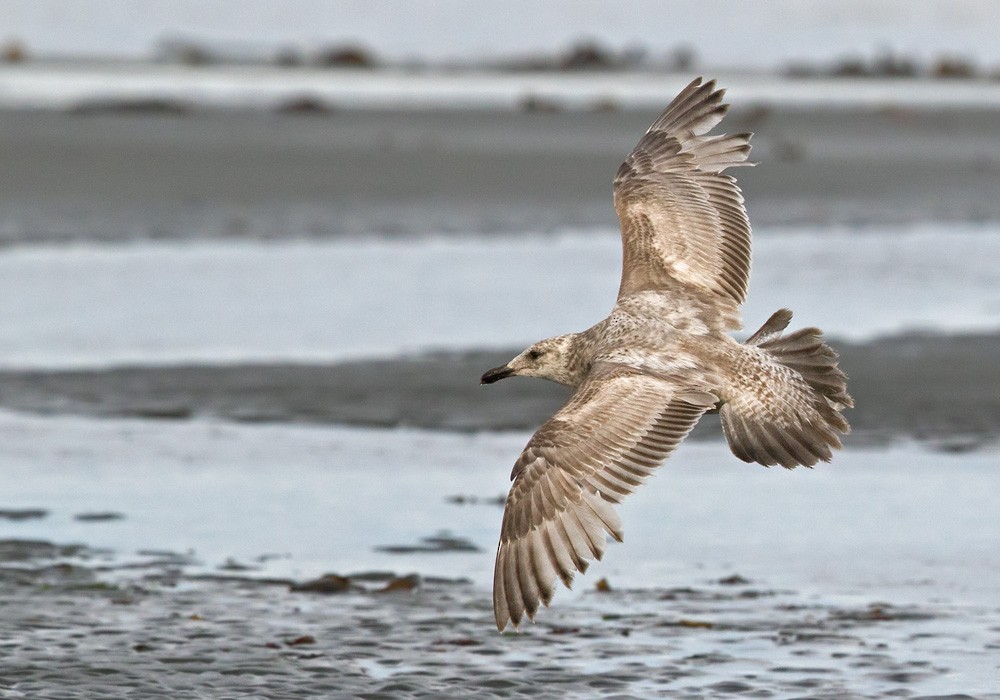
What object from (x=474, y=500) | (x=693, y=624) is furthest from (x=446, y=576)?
(x=474, y=500)

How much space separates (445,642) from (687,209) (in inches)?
89.4

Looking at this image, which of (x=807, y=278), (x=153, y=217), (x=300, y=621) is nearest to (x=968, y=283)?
(x=807, y=278)

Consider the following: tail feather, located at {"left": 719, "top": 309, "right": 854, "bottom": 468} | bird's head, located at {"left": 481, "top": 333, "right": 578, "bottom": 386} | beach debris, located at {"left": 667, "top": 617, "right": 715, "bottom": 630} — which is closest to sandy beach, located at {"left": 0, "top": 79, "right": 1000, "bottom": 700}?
beach debris, located at {"left": 667, "top": 617, "right": 715, "bottom": 630}

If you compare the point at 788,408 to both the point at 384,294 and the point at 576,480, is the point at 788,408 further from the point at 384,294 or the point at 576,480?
the point at 384,294

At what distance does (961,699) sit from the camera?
664cm

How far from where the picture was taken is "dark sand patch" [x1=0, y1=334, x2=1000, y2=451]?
1165 centimetres

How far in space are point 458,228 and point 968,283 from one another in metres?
5.40

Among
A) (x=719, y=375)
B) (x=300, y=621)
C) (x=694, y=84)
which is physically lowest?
(x=300, y=621)

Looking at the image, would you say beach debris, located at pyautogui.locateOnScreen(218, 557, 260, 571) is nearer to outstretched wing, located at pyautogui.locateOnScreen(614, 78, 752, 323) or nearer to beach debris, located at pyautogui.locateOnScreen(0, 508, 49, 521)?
beach debris, located at pyautogui.locateOnScreen(0, 508, 49, 521)

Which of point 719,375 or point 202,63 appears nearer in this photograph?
point 719,375

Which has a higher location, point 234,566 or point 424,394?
point 424,394

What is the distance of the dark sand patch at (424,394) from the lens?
1165 centimetres

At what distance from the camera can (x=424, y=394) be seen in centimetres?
1240

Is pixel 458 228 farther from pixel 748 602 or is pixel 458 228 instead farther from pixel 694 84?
pixel 748 602
